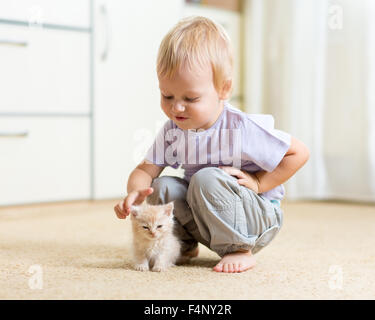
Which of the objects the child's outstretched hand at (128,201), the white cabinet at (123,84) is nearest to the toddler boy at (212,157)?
the child's outstretched hand at (128,201)

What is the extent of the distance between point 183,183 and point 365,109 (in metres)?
1.28

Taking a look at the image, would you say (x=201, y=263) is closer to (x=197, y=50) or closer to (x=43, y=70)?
(x=197, y=50)

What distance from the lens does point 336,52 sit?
2361 mm

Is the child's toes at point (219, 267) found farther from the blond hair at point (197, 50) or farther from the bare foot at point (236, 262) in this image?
the blond hair at point (197, 50)

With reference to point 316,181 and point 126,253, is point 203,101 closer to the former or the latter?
point 126,253

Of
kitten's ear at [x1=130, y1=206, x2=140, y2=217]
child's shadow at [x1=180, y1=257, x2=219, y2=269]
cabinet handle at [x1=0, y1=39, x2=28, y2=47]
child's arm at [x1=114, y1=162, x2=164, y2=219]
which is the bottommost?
child's shadow at [x1=180, y1=257, x2=219, y2=269]

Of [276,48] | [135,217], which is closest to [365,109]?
[276,48]

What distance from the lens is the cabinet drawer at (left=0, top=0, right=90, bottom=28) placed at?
195cm

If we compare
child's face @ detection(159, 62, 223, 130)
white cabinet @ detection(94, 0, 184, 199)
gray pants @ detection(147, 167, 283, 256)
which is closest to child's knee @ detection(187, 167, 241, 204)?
gray pants @ detection(147, 167, 283, 256)

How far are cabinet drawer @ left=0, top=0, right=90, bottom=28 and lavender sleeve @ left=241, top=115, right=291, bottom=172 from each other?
1.11m

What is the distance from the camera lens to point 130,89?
2324 millimetres

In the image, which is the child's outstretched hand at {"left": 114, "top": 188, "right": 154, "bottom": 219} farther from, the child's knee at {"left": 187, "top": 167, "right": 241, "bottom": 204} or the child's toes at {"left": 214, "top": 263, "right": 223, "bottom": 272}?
the child's toes at {"left": 214, "top": 263, "right": 223, "bottom": 272}

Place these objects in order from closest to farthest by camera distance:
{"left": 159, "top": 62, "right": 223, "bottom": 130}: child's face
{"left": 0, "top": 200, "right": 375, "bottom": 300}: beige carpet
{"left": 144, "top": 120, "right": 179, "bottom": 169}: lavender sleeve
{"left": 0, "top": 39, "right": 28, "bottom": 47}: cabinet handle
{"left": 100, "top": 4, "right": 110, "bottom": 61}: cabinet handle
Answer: {"left": 0, "top": 200, "right": 375, "bottom": 300}: beige carpet, {"left": 159, "top": 62, "right": 223, "bottom": 130}: child's face, {"left": 144, "top": 120, "right": 179, "bottom": 169}: lavender sleeve, {"left": 0, "top": 39, "right": 28, "bottom": 47}: cabinet handle, {"left": 100, "top": 4, "right": 110, "bottom": 61}: cabinet handle

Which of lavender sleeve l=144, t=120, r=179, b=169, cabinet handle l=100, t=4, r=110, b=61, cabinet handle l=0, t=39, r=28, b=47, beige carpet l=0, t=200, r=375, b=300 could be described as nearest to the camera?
beige carpet l=0, t=200, r=375, b=300
